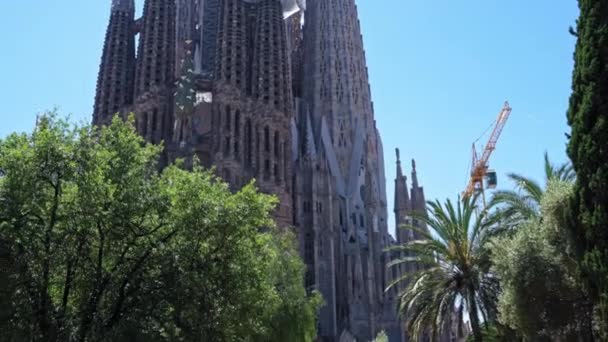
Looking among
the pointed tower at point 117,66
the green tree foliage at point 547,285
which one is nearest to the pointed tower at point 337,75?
the pointed tower at point 117,66

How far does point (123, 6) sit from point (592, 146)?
5280 cm

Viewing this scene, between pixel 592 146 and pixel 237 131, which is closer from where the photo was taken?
pixel 592 146

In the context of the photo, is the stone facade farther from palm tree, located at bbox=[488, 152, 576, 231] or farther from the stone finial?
palm tree, located at bbox=[488, 152, 576, 231]

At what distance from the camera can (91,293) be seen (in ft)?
57.9

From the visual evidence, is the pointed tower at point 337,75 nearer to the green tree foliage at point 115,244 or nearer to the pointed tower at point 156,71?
the pointed tower at point 156,71

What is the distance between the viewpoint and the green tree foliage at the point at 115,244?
659 inches

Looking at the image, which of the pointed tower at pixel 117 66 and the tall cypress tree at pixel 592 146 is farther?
the pointed tower at pixel 117 66

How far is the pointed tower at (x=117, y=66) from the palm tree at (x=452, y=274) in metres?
37.0

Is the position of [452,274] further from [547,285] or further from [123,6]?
[123,6]


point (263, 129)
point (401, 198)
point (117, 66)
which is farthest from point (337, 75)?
point (117, 66)

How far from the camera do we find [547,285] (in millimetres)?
17094

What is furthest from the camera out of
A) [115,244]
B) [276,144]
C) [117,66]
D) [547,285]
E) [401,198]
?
[401,198]

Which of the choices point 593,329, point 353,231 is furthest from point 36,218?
point 353,231

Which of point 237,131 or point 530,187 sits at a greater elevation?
point 237,131
